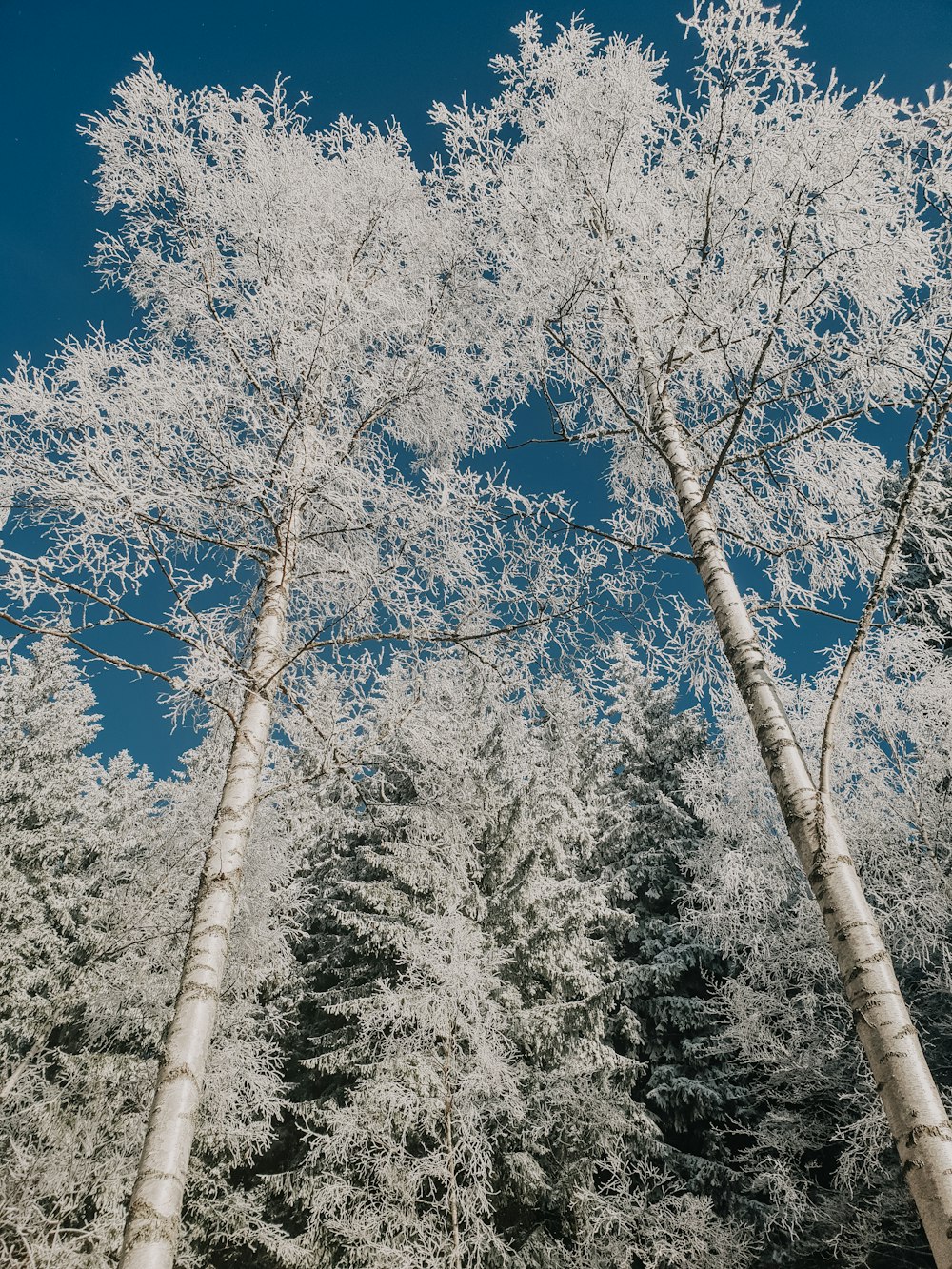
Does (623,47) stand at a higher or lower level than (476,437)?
higher

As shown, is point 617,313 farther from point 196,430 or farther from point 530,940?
point 530,940

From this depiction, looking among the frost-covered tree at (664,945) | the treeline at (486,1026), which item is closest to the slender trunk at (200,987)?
the treeline at (486,1026)

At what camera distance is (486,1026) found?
815cm

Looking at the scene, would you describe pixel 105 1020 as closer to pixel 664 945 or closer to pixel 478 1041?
pixel 478 1041

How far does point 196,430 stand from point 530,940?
907 cm

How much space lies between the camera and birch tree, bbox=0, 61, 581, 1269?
3.21 metres

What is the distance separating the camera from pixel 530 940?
10.6m

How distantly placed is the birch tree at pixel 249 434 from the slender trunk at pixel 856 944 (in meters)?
1.62

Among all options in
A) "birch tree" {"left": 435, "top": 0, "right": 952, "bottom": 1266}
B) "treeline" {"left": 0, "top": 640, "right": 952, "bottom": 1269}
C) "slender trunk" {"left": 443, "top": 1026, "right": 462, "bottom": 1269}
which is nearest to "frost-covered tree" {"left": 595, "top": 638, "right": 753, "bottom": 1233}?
"treeline" {"left": 0, "top": 640, "right": 952, "bottom": 1269}

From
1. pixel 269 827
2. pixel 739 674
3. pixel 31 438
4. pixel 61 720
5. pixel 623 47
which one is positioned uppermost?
pixel 61 720

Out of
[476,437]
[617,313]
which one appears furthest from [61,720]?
[617,313]

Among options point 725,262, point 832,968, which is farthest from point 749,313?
point 832,968

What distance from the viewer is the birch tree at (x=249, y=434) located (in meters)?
3.21

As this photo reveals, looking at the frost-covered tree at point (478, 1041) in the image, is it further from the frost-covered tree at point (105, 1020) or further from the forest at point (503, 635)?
the frost-covered tree at point (105, 1020)
